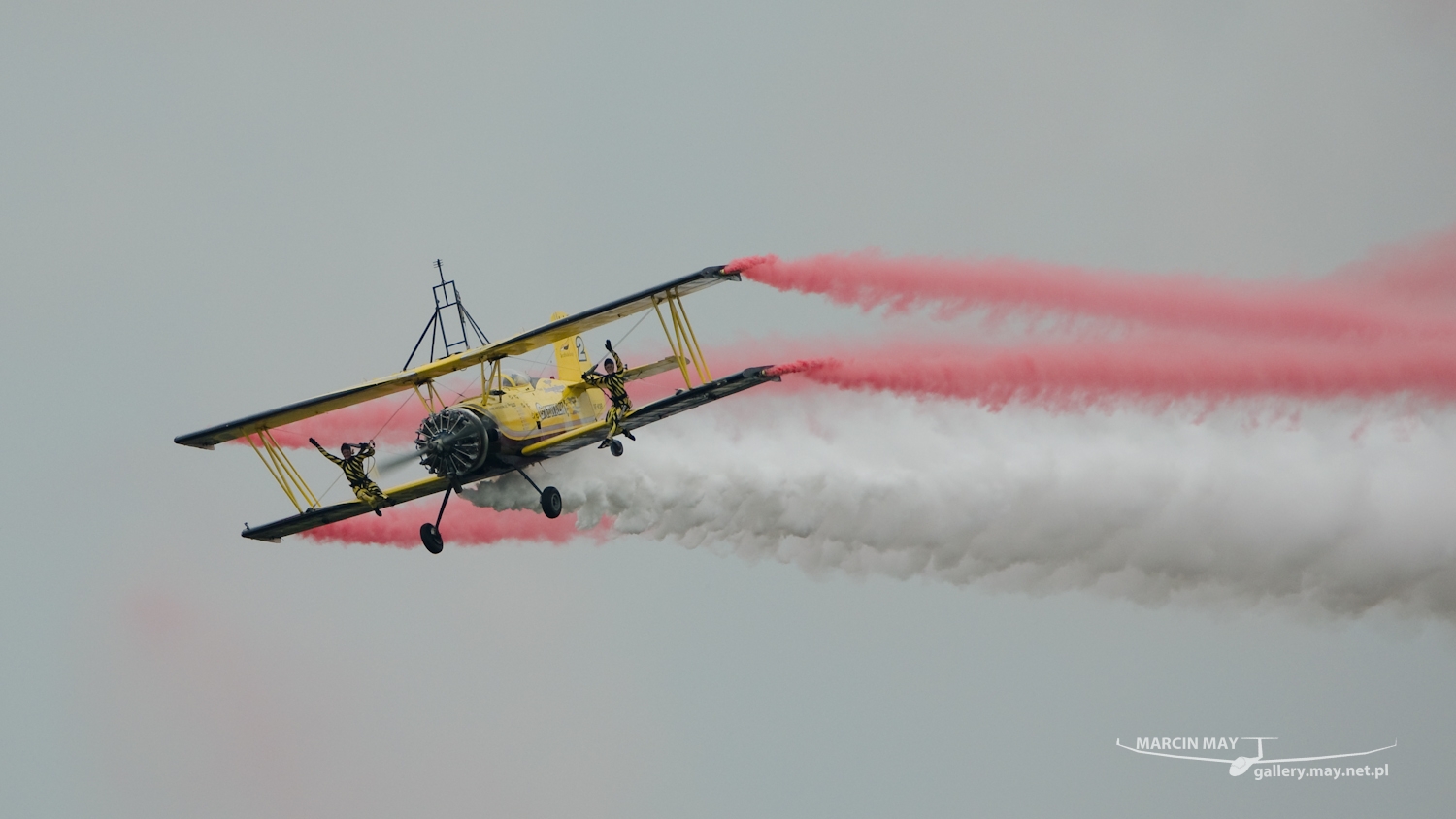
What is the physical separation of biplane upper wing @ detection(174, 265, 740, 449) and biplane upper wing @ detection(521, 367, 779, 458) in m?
2.51

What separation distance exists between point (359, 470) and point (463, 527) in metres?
9.13

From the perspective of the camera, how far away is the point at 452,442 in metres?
53.9

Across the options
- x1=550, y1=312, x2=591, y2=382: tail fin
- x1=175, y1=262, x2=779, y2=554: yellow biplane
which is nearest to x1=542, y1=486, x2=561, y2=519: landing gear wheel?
x1=175, y1=262, x2=779, y2=554: yellow biplane

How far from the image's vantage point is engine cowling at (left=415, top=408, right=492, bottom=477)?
5397 centimetres

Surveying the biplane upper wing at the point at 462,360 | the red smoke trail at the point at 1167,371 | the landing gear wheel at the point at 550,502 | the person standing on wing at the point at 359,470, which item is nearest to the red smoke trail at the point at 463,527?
the biplane upper wing at the point at 462,360

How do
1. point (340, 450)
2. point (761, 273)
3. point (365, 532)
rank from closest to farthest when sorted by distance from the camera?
point (761, 273) < point (340, 450) < point (365, 532)

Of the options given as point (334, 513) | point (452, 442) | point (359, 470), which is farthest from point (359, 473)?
point (452, 442)

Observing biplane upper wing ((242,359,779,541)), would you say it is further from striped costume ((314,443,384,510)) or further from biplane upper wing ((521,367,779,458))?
striped costume ((314,443,384,510))

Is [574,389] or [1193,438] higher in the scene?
[574,389]

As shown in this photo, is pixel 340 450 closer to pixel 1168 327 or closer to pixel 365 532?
pixel 365 532

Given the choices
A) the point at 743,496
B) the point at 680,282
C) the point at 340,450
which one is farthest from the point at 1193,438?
the point at 340,450

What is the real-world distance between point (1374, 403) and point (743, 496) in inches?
700

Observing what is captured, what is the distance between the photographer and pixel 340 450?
56.4m

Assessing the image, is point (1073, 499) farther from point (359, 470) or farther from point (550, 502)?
point (359, 470)
